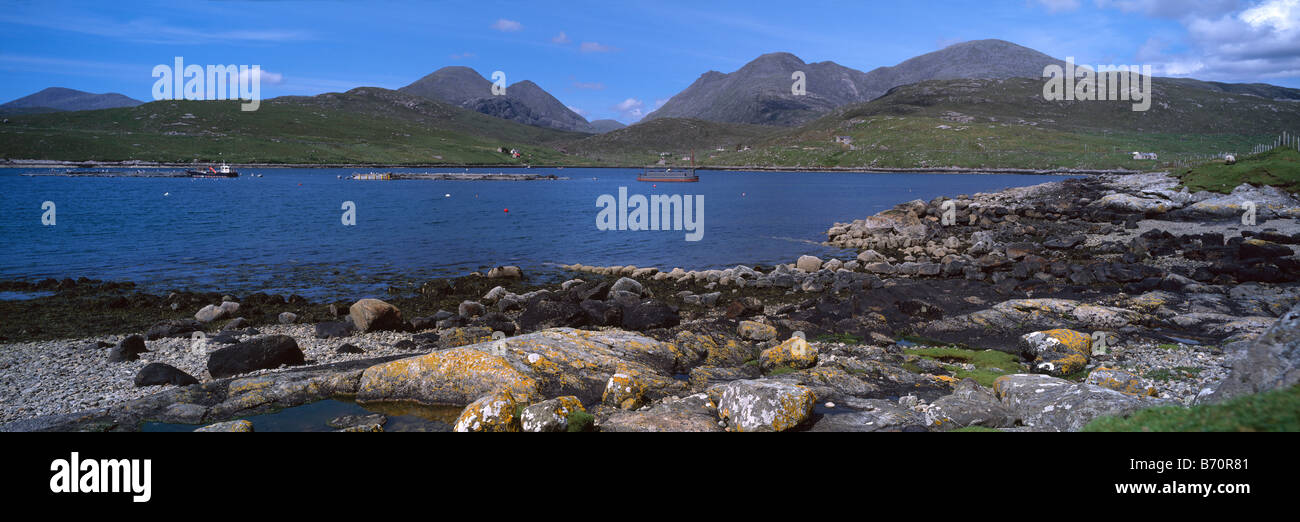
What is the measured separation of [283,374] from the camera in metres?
16.5

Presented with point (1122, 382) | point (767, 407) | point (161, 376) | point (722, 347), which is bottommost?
point (161, 376)

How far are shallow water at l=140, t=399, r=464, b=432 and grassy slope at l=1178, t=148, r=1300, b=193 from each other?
7714cm

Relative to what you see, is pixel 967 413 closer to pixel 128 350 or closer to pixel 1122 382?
pixel 1122 382

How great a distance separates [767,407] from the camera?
12164 millimetres

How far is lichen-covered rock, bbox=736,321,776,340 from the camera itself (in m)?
21.3

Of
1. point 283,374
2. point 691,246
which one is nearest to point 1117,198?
point 691,246

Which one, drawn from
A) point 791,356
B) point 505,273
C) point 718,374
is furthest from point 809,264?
point 718,374

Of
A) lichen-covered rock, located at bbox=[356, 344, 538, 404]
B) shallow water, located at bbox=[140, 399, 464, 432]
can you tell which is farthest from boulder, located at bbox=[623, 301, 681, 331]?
shallow water, located at bbox=[140, 399, 464, 432]

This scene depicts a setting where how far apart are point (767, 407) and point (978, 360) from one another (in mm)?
10210

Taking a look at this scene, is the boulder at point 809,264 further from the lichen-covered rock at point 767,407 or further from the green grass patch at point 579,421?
the green grass patch at point 579,421

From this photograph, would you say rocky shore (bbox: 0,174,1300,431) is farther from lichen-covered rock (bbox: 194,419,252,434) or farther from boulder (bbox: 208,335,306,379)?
lichen-covered rock (bbox: 194,419,252,434)

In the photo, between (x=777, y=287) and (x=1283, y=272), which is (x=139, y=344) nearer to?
(x=777, y=287)

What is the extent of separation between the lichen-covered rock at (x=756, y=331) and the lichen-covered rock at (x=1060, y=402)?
8.56 metres
